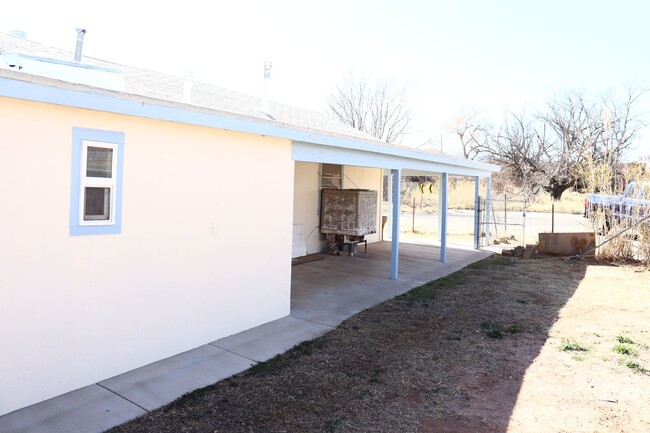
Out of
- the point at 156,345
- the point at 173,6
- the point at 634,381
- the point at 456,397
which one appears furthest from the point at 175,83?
the point at 634,381

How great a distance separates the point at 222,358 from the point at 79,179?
2325 millimetres

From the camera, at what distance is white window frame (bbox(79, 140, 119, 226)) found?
386 centimetres

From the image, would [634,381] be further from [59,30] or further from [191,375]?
[59,30]

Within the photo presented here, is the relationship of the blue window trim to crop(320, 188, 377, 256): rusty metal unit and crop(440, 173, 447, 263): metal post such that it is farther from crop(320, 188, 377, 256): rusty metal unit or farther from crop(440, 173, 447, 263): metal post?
crop(440, 173, 447, 263): metal post

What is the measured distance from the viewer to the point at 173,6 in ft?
35.0

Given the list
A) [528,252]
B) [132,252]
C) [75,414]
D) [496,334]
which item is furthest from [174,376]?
[528,252]

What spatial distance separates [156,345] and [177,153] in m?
2.05

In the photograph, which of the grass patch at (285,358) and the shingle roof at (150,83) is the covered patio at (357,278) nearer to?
the grass patch at (285,358)

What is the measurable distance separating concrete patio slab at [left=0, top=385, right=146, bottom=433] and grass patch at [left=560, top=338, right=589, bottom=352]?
15.3 feet

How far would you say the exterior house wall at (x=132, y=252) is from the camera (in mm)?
3492

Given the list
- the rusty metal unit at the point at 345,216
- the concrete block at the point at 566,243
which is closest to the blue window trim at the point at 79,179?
the rusty metal unit at the point at 345,216

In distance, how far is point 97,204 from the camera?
4027 mm

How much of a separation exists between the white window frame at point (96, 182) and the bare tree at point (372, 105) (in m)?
32.9

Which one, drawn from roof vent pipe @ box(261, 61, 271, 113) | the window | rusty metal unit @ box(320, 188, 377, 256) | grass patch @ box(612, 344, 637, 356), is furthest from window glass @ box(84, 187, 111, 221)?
the window
